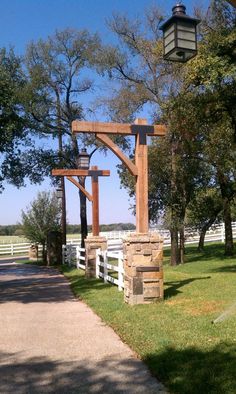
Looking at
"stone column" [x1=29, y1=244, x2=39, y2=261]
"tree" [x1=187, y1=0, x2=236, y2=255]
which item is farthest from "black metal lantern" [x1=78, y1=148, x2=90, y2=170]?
"stone column" [x1=29, y1=244, x2=39, y2=261]

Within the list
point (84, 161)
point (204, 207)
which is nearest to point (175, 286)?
point (84, 161)

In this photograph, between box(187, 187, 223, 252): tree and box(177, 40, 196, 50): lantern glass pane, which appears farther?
box(187, 187, 223, 252): tree

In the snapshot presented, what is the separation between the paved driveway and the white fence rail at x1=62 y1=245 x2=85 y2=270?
961 cm

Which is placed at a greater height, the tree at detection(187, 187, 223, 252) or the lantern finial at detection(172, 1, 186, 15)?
the lantern finial at detection(172, 1, 186, 15)

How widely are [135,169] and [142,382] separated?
5468mm

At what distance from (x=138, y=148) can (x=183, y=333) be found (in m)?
4.39

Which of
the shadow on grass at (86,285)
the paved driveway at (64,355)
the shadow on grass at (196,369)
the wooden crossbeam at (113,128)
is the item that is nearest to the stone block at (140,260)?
the paved driveway at (64,355)

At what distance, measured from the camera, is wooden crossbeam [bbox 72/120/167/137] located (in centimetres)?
933

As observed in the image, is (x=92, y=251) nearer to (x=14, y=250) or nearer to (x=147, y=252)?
(x=147, y=252)

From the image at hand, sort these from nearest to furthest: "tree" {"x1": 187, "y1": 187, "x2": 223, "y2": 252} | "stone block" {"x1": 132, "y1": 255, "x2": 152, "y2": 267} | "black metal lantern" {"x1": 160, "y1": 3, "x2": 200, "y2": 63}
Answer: "black metal lantern" {"x1": 160, "y1": 3, "x2": 200, "y2": 63} → "stone block" {"x1": 132, "y1": 255, "x2": 152, "y2": 267} → "tree" {"x1": 187, "y1": 187, "x2": 223, "y2": 252}

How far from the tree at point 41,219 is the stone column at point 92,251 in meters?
12.5

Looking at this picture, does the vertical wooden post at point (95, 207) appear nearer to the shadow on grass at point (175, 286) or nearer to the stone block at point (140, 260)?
the shadow on grass at point (175, 286)

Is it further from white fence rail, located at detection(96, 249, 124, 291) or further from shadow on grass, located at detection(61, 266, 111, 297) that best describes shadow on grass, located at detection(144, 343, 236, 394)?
shadow on grass, located at detection(61, 266, 111, 297)

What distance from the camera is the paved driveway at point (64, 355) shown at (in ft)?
14.9
